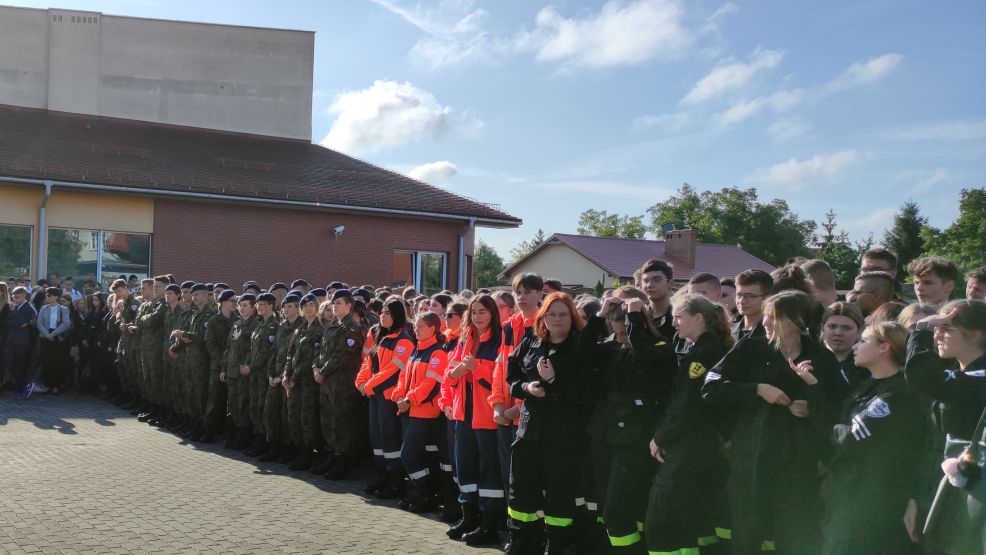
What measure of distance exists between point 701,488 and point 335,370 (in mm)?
5091

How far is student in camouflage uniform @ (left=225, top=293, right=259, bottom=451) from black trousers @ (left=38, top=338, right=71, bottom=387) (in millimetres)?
6854

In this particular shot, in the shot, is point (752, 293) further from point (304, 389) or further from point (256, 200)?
point (256, 200)

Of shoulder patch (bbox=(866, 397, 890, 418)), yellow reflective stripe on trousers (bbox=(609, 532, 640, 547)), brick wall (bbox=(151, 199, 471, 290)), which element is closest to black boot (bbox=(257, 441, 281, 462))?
yellow reflective stripe on trousers (bbox=(609, 532, 640, 547))

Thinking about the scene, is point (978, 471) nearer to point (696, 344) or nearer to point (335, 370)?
point (696, 344)

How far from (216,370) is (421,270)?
12.8 m

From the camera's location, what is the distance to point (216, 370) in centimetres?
1118

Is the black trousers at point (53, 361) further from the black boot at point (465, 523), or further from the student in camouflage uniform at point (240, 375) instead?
the black boot at point (465, 523)

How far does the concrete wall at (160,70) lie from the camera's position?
24.1m

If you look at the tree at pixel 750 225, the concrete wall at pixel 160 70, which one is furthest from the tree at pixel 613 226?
the concrete wall at pixel 160 70

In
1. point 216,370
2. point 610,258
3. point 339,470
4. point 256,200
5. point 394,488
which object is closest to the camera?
point 394,488

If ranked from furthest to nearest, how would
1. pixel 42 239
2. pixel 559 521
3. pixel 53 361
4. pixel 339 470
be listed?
pixel 42 239, pixel 53 361, pixel 339 470, pixel 559 521

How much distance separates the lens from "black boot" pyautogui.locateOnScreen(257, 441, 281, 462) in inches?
387

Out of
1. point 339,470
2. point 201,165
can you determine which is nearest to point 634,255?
point 201,165

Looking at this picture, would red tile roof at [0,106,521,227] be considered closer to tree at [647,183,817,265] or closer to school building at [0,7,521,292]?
school building at [0,7,521,292]
